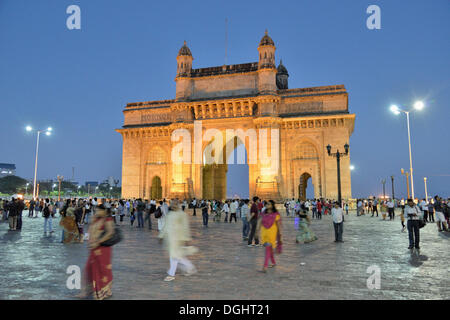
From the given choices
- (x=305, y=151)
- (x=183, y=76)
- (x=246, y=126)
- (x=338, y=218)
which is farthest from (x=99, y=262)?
(x=183, y=76)

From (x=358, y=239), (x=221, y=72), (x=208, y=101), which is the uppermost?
(x=221, y=72)

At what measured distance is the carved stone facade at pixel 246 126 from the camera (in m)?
33.3

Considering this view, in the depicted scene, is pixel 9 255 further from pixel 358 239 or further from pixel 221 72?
pixel 221 72

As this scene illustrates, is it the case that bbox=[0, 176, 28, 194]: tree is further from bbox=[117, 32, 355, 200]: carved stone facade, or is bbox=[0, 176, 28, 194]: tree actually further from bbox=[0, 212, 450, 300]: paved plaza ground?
bbox=[0, 212, 450, 300]: paved plaza ground

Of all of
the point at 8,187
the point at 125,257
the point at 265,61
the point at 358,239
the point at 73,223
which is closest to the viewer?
the point at 125,257

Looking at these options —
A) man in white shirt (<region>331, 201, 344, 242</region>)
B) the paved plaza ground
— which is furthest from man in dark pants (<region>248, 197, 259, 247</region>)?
man in white shirt (<region>331, 201, 344, 242</region>)

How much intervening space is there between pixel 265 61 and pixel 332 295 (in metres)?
32.8

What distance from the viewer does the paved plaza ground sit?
5.43 meters

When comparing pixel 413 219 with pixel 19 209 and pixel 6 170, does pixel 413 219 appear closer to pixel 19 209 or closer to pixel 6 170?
pixel 19 209

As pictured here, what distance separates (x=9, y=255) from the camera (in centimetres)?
909

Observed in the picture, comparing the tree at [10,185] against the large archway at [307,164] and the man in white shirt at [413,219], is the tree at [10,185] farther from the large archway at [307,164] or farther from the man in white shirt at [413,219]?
the man in white shirt at [413,219]

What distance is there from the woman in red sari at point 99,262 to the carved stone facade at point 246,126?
90.5 feet

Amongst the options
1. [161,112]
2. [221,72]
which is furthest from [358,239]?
[161,112]

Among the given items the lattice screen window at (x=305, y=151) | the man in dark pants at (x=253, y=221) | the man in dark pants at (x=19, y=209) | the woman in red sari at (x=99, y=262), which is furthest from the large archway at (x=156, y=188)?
the woman in red sari at (x=99, y=262)
